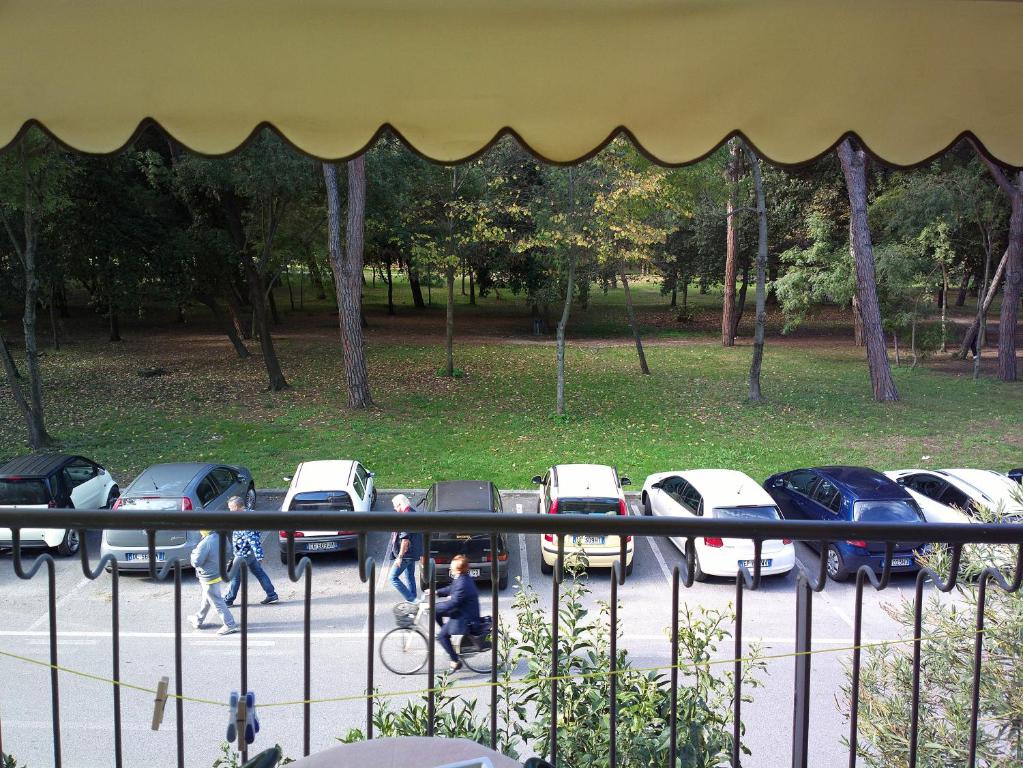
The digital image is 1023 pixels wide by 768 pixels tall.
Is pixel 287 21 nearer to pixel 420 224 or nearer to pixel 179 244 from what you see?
pixel 420 224

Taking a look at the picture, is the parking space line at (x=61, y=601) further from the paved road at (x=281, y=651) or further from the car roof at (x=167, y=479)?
the car roof at (x=167, y=479)

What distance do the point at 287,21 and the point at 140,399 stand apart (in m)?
21.9

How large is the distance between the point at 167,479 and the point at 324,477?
2.32 m

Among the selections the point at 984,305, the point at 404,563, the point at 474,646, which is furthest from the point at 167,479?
the point at 984,305

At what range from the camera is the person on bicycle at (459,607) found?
22.2 ft

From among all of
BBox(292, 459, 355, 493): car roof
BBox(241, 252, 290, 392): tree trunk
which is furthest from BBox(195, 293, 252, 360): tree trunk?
BBox(292, 459, 355, 493): car roof

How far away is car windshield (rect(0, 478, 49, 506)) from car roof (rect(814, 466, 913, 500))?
1149 cm

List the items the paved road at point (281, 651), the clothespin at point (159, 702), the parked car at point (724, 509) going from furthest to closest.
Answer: the parked car at point (724, 509) → the paved road at point (281, 651) → the clothespin at point (159, 702)

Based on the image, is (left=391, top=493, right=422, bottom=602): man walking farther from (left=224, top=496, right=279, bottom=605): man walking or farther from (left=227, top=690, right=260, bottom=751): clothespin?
(left=227, top=690, right=260, bottom=751): clothespin

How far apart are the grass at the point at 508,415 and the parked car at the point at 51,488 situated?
105 inches

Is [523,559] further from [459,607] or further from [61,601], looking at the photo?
[61,601]

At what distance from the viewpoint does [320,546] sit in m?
11.7

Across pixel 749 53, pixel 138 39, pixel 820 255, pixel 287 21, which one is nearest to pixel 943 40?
pixel 749 53

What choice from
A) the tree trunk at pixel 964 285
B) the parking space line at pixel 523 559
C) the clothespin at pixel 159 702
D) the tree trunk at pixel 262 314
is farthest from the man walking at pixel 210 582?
the tree trunk at pixel 964 285
